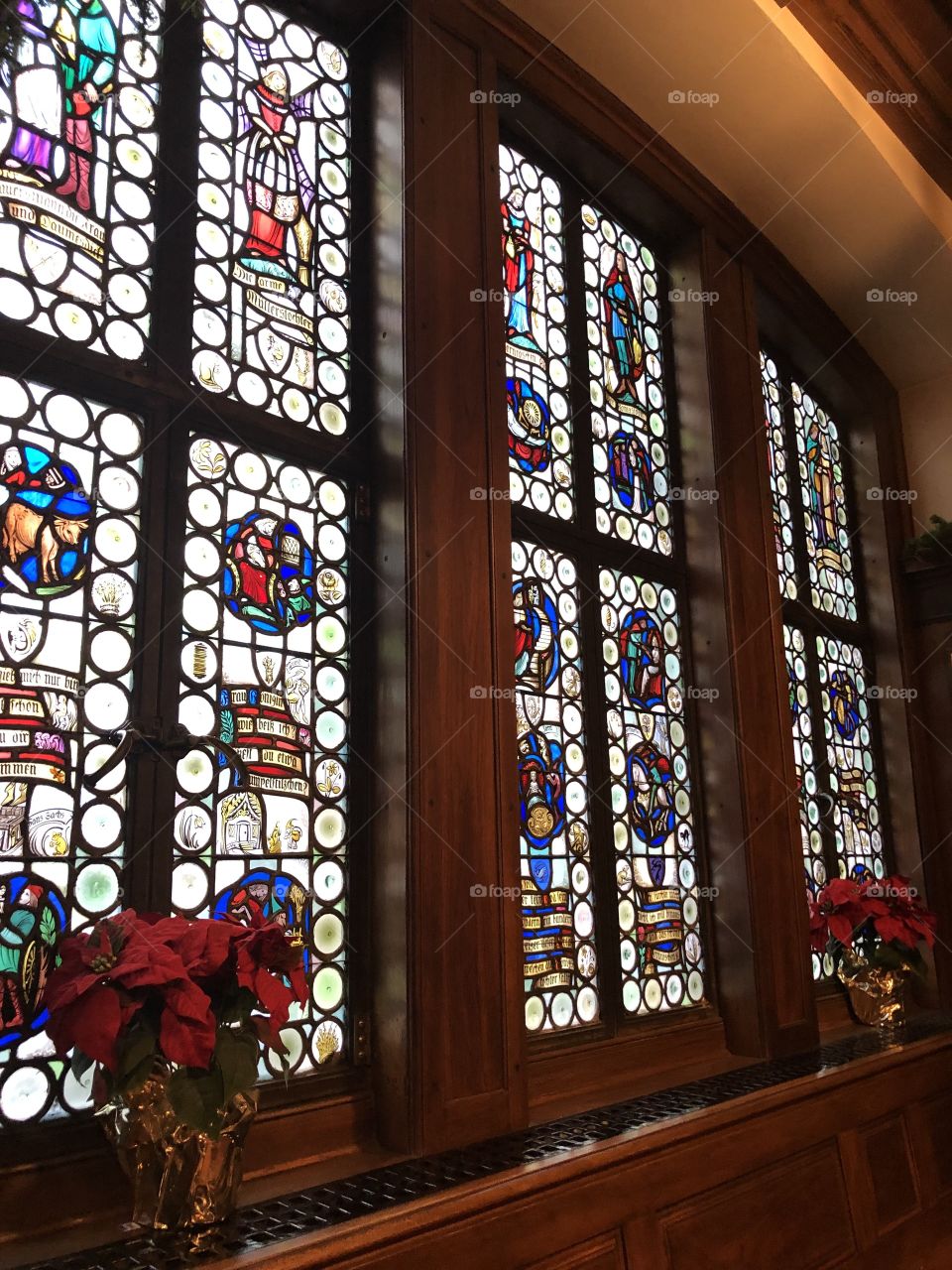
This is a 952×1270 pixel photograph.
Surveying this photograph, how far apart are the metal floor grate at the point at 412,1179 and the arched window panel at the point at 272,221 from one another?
1738mm

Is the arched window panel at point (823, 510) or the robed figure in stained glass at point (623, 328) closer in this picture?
the robed figure in stained glass at point (623, 328)

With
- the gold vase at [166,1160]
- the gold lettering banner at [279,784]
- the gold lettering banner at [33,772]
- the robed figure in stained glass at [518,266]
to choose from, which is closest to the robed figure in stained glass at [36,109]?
the gold lettering banner at [33,772]

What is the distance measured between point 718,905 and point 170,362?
2.55 meters

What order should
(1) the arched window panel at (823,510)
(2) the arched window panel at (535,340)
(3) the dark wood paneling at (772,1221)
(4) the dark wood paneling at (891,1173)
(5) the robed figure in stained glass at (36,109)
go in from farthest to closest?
(1) the arched window panel at (823,510) → (2) the arched window panel at (535,340) → (4) the dark wood paneling at (891,1173) → (3) the dark wood paneling at (772,1221) → (5) the robed figure in stained glass at (36,109)

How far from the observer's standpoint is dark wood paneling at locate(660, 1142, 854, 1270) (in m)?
2.52

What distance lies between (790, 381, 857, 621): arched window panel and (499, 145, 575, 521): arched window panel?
190 cm

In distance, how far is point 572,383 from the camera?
3.74 meters

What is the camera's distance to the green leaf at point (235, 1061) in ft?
5.87

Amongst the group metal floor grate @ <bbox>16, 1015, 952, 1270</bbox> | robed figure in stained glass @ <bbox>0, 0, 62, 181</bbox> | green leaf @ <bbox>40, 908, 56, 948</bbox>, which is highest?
robed figure in stained glass @ <bbox>0, 0, 62, 181</bbox>

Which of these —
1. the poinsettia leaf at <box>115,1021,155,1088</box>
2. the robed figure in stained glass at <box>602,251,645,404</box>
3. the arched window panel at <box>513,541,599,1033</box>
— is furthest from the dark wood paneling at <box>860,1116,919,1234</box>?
the robed figure in stained glass at <box>602,251,645,404</box>

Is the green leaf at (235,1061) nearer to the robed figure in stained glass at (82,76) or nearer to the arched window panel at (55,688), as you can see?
the arched window panel at (55,688)

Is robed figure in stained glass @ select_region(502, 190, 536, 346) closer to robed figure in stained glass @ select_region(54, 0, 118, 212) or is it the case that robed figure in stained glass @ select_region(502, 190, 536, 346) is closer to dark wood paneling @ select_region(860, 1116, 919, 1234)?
robed figure in stained glass @ select_region(54, 0, 118, 212)

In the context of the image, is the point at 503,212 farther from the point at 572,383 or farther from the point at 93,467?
the point at 93,467

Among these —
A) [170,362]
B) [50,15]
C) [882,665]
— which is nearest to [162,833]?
[170,362]
